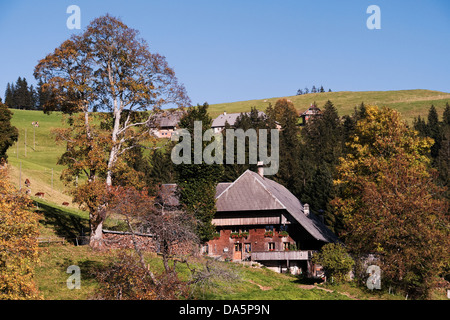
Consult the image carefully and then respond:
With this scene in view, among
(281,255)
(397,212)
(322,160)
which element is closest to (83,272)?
(281,255)

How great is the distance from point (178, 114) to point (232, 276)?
15951 millimetres

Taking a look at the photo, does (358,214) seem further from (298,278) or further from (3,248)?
(3,248)

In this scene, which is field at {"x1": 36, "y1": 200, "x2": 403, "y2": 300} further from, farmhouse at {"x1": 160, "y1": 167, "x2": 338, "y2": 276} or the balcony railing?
farmhouse at {"x1": 160, "y1": 167, "x2": 338, "y2": 276}

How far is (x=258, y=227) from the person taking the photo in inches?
1992

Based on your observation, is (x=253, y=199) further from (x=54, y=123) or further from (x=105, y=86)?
(x=54, y=123)

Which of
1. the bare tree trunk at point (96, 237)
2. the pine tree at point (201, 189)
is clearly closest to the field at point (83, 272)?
the bare tree trunk at point (96, 237)

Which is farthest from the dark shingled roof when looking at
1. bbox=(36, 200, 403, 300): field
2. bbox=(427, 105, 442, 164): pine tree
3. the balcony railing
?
bbox=(427, 105, 442, 164): pine tree

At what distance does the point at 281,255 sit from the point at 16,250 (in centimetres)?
2894

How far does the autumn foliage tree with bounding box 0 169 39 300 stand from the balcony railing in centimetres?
2689

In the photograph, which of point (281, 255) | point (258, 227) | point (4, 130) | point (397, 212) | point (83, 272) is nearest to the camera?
point (83, 272)

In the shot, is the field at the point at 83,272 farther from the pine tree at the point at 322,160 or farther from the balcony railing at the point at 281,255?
the pine tree at the point at 322,160

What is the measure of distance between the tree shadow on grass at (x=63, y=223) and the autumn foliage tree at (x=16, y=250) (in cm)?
1596

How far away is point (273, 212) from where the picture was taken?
49.8 m

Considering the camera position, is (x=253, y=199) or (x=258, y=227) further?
(x=258, y=227)
